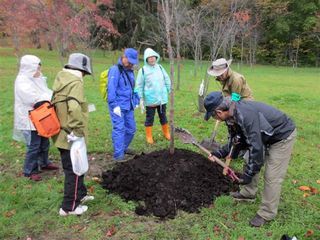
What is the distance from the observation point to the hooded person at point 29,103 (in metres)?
5.26

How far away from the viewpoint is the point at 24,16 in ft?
64.5

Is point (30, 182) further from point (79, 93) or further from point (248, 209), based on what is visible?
point (248, 209)

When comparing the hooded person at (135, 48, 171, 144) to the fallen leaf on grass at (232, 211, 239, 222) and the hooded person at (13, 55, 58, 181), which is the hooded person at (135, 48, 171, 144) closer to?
the hooded person at (13, 55, 58, 181)

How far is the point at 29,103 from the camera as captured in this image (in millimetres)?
5312

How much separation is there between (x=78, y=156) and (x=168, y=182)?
122 centimetres

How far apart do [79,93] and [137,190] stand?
146 cm

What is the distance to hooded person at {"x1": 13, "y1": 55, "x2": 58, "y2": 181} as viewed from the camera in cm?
526

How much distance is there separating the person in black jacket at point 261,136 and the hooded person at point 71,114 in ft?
4.69

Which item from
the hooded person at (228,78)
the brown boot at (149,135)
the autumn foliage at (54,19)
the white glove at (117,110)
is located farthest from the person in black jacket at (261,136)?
the autumn foliage at (54,19)

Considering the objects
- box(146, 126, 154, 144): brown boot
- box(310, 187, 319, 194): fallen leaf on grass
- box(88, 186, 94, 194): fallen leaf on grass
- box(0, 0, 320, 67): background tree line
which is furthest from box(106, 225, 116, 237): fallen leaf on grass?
box(146, 126, 154, 144): brown boot

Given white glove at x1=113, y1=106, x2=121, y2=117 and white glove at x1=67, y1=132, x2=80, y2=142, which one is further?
white glove at x1=113, y1=106, x2=121, y2=117

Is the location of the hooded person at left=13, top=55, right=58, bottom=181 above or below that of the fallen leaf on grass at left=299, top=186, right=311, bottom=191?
above

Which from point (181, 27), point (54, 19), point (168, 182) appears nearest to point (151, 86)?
point (168, 182)

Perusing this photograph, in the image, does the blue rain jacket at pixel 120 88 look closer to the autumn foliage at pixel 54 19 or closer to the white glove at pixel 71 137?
the white glove at pixel 71 137
